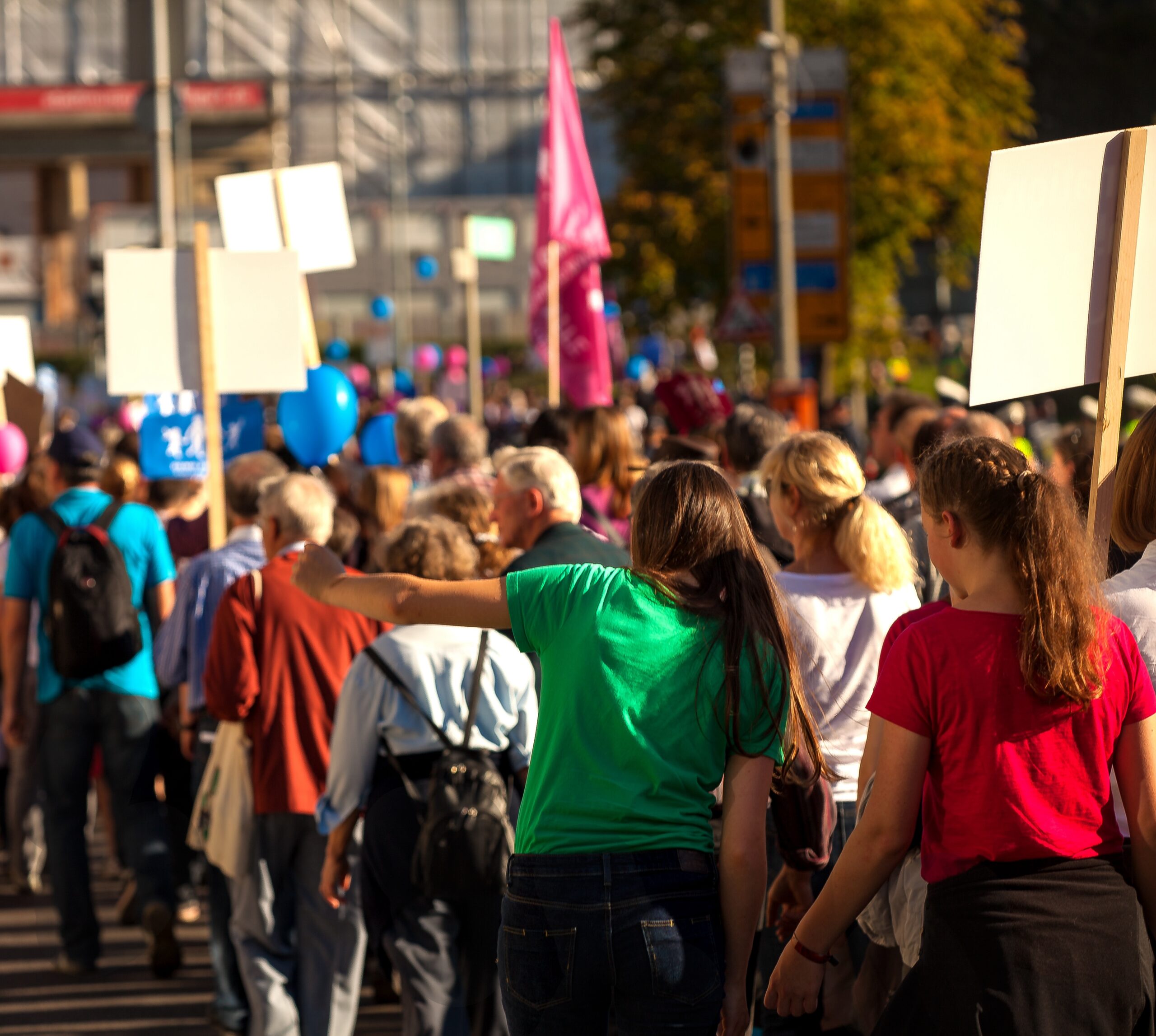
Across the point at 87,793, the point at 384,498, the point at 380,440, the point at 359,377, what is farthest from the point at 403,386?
the point at 87,793

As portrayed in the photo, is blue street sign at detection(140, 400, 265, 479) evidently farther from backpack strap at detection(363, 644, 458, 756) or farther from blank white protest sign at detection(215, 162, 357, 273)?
backpack strap at detection(363, 644, 458, 756)

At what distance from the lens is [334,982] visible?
481 centimetres

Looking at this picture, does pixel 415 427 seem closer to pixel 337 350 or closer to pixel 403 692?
pixel 403 692

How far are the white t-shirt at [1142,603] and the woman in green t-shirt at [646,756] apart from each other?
0.62m

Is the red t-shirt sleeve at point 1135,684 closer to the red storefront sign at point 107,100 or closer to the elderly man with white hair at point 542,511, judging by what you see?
the elderly man with white hair at point 542,511

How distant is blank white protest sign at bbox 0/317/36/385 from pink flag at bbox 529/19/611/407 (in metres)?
2.91

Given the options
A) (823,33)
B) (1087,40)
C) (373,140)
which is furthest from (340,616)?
(373,140)

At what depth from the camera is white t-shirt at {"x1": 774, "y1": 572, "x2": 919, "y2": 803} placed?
3.98 metres

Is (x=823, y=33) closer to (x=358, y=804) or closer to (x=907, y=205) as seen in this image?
(x=907, y=205)

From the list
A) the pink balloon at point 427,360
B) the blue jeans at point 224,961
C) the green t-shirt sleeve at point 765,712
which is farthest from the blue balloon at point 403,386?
the green t-shirt sleeve at point 765,712

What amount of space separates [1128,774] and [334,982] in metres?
2.80

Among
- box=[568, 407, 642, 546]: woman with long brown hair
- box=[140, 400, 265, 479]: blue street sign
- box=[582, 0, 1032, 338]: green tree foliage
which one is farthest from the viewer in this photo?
box=[582, 0, 1032, 338]: green tree foliage

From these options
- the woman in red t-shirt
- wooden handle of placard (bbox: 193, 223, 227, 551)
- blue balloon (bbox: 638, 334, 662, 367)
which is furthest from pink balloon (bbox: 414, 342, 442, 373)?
the woman in red t-shirt

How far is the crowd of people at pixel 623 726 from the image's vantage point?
8.86ft
